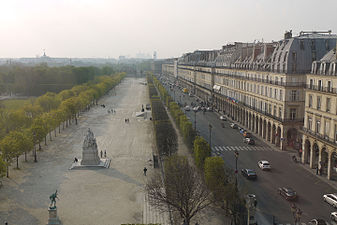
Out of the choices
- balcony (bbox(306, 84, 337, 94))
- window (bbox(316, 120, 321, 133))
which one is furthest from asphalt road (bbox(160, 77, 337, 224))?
balcony (bbox(306, 84, 337, 94))

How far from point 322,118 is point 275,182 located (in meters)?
10.8

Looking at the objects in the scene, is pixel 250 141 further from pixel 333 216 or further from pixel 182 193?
pixel 182 193

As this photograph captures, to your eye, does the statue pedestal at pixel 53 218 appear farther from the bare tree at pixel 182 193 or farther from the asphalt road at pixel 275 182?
the asphalt road at pixel 275 182

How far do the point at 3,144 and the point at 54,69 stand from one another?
13393cm

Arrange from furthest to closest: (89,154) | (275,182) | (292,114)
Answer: (292,114) → (89,154) → (275,182)

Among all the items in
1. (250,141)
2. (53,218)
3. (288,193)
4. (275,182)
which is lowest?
(275,182)

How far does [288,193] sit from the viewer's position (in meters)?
35.5

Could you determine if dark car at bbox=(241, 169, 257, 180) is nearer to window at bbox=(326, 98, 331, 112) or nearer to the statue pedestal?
window at bbox=(326, 98, 331, 112)

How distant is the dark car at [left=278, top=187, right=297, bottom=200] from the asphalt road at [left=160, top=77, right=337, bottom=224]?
46 cm

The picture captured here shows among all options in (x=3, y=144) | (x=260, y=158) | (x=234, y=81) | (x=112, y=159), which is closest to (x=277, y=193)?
(x=260, y=158)

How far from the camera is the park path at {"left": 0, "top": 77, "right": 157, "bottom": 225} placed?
108 ft

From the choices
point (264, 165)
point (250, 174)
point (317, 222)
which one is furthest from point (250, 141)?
point (317, 222)

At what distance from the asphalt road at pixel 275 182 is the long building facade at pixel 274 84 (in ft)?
14.4

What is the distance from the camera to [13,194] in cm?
3828
